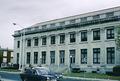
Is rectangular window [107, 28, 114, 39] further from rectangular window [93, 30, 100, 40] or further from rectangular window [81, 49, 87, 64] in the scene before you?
rectangular window [81, 49, 87, 64]

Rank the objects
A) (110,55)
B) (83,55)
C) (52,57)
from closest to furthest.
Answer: (110,55) → (83,55) → (52,57)

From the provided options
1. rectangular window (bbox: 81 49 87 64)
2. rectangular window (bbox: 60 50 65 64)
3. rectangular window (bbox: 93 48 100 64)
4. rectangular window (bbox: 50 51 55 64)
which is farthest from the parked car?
rectangular window (bbox: 50 51 55 64)

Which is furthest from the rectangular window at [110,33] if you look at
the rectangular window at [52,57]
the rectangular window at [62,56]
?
the rectangular window at [52,57]

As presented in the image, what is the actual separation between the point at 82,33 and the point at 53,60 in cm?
1149

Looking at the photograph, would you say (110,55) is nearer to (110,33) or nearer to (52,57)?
(110,33)

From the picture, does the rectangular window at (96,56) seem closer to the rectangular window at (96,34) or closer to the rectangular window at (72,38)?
the rectangular window at (96,34)

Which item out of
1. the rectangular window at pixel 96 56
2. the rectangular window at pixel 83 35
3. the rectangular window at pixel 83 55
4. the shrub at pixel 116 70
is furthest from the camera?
the rectangular window at pixel 83 35

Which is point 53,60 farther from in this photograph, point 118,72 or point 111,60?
point 118,72

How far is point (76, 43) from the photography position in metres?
64.4

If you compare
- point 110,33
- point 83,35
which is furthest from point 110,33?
point 83,35

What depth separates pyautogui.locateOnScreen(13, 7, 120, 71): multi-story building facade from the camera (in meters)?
57.0

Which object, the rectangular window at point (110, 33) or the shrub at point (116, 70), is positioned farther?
the rectangular window at point (110, 33)

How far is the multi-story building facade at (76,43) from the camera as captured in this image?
187 feet

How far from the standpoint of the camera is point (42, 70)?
28.2 meters
